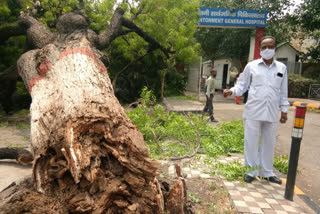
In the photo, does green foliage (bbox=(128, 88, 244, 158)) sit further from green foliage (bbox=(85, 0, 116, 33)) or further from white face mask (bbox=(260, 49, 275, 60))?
green foliage (bbox=(85, 0, 116, 33))

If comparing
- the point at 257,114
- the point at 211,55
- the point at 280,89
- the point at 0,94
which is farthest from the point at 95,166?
the point at 211,55

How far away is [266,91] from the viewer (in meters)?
3.36

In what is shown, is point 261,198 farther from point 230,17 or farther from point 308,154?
point 230,17

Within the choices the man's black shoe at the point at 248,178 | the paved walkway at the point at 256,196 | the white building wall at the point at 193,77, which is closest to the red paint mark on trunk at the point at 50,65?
the paved walkway at the point at 256,196

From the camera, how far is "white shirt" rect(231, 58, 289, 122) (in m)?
3.35

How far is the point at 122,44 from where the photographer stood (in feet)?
33.7

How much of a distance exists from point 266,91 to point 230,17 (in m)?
9.75

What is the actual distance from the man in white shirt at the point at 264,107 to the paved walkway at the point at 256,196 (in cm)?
18

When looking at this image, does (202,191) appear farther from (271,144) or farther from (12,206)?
(12,206)

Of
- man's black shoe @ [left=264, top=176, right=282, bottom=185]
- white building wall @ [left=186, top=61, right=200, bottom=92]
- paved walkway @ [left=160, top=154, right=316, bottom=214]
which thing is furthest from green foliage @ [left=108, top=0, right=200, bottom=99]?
man's black shoe @ [left=264, top=176, right=282, bottom=185]

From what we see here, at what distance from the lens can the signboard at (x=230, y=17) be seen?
39.0ft

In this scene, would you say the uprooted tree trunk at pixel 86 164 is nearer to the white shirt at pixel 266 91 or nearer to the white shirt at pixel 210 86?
the white shirt at pixel 266 91

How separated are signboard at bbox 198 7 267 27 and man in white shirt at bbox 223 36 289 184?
9.14 metres

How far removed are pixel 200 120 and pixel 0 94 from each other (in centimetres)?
604
